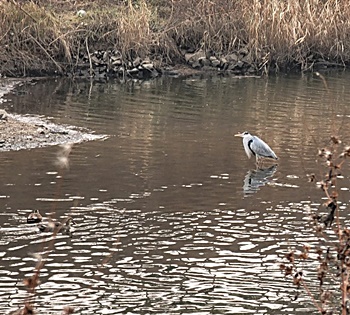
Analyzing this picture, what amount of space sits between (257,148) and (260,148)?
0.04m

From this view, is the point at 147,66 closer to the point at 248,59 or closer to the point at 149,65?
the point at 149,65

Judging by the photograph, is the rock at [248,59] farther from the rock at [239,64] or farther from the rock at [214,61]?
the rock at [214,61]

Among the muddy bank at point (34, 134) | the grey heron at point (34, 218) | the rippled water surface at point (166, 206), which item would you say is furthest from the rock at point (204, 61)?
the grey heron at point (34, 218)

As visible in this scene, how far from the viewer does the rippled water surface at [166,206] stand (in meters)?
8.24

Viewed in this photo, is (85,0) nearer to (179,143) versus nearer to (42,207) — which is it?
(179,143)

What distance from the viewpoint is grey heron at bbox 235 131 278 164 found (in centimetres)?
1416

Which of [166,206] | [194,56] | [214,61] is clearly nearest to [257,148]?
[166,206]

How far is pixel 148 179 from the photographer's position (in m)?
13.0

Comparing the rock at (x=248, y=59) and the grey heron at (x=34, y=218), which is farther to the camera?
the rock at (x=248, y=59)

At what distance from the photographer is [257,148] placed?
14203 millimetres

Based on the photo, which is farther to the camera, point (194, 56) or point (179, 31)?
point (179, 31)

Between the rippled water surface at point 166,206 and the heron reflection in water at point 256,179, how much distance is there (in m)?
0.02

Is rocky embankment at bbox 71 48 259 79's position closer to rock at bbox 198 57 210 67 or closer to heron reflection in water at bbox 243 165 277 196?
rock at bbox 198 57 210 67

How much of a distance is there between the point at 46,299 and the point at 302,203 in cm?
473
